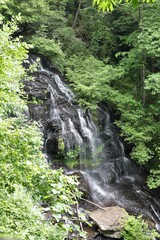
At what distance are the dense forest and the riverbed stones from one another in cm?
90

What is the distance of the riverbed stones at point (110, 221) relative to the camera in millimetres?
6777

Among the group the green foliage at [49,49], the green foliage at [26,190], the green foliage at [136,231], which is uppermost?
the green foliage at [49,49]

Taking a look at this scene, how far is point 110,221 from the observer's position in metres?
7.10

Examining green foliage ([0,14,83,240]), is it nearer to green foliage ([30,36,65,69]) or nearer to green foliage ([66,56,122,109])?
green foliage ([66,56,122,109])

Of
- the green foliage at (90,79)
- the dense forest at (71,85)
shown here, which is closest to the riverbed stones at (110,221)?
the dense forest at (71,85)

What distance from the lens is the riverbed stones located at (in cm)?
678

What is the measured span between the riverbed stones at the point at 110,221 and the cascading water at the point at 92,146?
0.96 m

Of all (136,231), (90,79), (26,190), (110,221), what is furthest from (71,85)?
(26,190)

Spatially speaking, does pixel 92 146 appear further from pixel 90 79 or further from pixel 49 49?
pixel 49 49

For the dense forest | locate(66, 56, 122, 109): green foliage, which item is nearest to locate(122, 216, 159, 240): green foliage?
the dense forest

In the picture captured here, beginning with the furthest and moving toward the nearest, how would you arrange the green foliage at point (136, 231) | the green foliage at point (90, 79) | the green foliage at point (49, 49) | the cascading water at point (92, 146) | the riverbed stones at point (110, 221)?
the green foliage at point (49, 49) < the green foliage at point (90, 79) < the cascading water at point (92, 146) < the riverbed stones at point (110, 221) < the green foliage at point (136, 231)

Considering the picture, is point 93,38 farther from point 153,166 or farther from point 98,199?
point 98,199

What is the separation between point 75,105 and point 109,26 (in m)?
8.10

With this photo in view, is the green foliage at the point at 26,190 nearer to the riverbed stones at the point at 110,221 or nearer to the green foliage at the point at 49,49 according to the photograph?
the riverbed stones at the point at 110,221
